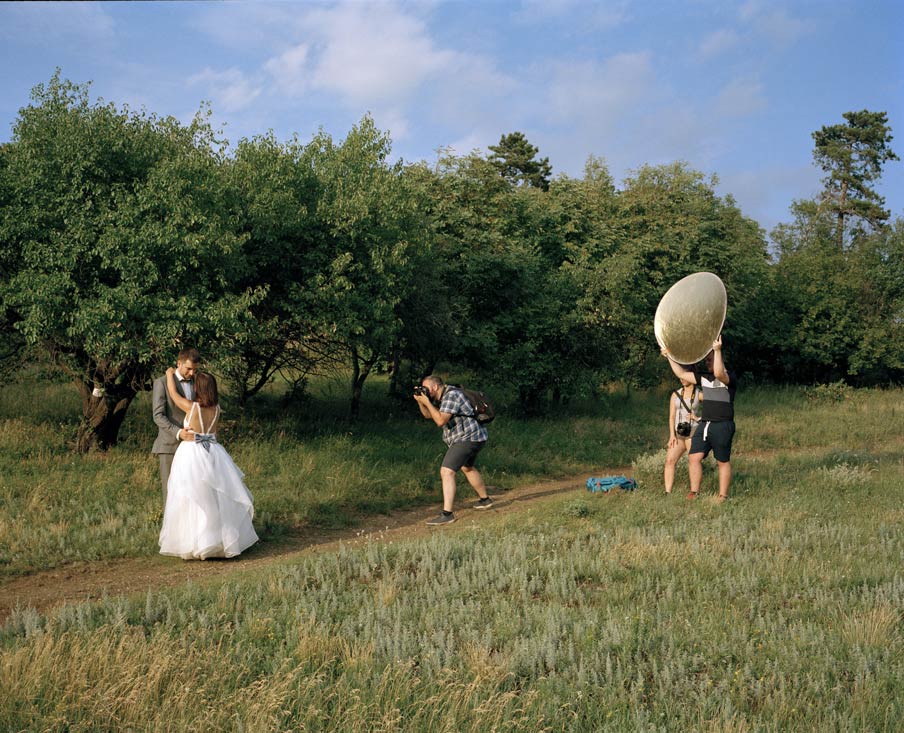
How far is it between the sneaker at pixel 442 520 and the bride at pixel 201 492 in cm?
279

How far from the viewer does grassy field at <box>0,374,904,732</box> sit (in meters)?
4.41

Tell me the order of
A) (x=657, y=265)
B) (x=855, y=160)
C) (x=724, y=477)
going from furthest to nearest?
(x=855, y=160) < (x=657, y=265) < (x=724, y=477)

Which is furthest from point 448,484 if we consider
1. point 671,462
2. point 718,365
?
point 718,365

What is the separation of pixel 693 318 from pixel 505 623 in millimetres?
Result: 4560

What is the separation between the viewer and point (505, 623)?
581 centimetres

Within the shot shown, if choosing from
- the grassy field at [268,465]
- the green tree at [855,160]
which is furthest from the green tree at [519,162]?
the grassy field at [268,465]

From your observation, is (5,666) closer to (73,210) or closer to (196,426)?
(196,426)

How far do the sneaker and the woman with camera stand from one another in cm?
306

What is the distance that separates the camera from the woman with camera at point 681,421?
34.6ft

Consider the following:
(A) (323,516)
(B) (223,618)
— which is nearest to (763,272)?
(A) (323,516)

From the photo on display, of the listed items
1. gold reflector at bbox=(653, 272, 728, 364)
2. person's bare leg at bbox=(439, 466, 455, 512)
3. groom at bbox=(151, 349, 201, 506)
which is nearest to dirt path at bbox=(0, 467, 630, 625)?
person's bare leg at bbox=(439, 466, 455, 512)

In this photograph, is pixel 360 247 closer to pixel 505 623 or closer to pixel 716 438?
pixel 716 438

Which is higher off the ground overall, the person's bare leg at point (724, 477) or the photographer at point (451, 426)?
the photographer at point (451, 426)

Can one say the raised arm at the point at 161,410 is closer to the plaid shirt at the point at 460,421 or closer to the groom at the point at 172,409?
the groom at the point at 172,409
